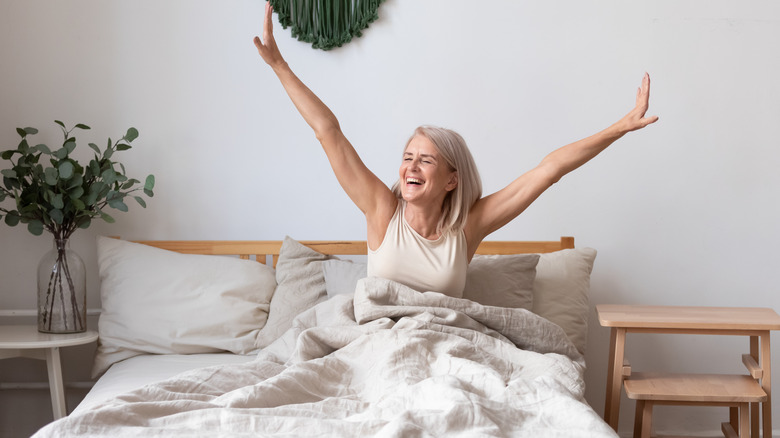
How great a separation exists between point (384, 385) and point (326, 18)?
158 cm

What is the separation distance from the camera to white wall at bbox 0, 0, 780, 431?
278cm

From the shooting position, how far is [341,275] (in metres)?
2.47

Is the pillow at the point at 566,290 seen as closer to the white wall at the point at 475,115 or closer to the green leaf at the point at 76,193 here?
the white wall at the point at 475,115

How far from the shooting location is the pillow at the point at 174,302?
2.46m

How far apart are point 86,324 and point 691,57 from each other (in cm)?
238

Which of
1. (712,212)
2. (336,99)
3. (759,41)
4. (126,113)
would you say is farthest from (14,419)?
(759,41)

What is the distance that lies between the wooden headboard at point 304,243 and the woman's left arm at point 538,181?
43cm

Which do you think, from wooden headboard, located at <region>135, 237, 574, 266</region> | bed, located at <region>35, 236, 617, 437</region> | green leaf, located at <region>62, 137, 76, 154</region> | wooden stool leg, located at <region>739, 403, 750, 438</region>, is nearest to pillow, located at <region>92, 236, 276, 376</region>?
bed, located at <region>35, 236, 617, 437</region>

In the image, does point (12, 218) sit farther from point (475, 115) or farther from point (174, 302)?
point (475, 115)

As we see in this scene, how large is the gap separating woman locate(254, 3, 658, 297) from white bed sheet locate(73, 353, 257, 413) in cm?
59

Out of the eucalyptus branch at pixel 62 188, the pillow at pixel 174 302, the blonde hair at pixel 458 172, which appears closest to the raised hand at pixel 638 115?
the blonde hair at pixel 458 172

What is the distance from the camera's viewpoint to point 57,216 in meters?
2.49

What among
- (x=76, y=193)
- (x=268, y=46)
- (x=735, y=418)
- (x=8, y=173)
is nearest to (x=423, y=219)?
(x=268, y=46)

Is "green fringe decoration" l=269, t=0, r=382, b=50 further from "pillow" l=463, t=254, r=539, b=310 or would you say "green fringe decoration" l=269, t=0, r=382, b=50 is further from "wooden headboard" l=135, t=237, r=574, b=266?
"pillow" l=463, t=254, r=539, b=310
